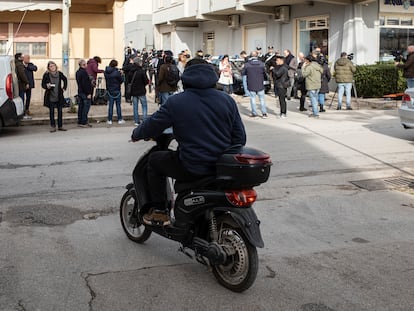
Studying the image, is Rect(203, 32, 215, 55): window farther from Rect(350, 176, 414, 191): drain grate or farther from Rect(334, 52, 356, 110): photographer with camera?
Rect(350, 176, 414, 191): drain grate

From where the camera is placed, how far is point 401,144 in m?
11.6

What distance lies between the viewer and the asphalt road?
174 inches

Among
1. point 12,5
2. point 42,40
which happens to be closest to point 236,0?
point 42,40

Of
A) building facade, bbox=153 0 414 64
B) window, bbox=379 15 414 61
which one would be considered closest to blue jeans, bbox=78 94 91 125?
building facade, bbox=153 0 414 64

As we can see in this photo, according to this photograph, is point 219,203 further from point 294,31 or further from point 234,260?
point 294,31

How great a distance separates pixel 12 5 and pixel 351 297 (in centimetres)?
1673

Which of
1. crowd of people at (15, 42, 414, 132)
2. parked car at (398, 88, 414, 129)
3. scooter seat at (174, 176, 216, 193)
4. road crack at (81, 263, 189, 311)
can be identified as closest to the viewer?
road crack at (81, 263, 189, 311)

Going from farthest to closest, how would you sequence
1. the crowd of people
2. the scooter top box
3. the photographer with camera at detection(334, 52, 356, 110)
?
the photographer with camera at detection(334, 52, 356, 110)
the crowd of people
the scooter top box

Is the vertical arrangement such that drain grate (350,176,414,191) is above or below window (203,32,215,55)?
below

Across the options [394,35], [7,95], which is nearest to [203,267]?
[7,95]

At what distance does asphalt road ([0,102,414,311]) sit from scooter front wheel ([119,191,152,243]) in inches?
3.4

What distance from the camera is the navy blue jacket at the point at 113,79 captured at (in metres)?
15.0

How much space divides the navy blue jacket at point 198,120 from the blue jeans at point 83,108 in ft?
34.7

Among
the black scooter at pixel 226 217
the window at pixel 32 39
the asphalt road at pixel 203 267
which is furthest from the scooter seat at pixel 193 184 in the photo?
the window at pixel 32 39
